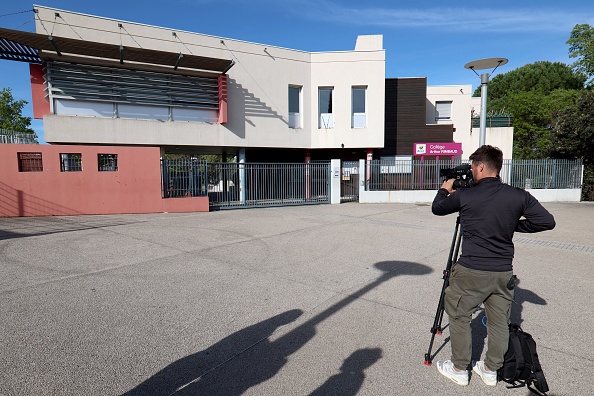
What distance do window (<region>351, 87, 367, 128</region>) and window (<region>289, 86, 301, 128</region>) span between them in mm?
2951

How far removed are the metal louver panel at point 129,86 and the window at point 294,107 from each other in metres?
4.01

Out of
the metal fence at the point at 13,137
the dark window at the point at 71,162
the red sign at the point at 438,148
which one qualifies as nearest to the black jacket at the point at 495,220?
the dark window at the point at 71,162

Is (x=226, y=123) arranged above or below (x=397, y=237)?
above

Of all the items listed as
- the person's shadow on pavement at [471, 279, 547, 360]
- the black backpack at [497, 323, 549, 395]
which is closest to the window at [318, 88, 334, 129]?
the person's shadow on pavement at [471, 279, 547, 360]

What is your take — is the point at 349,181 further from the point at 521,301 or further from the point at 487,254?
the point at 487,254

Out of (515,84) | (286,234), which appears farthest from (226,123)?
(515,84)

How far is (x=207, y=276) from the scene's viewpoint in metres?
5.43

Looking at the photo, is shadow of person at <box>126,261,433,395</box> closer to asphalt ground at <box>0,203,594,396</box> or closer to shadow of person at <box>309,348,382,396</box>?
asphalt ground at <box>0,203,594,396</box>

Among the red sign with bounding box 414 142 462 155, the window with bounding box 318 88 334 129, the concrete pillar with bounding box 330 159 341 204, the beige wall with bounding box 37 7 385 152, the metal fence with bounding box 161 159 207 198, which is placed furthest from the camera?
the red sign with bounding box 414 142 462 155

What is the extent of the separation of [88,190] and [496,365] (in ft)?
42.2

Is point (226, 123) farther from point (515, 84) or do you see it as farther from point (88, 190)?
point (515, 84)

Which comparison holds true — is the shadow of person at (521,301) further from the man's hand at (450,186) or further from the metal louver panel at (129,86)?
the metal louver panel at (129,86)

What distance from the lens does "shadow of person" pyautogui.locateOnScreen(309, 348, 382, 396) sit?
2.62 m

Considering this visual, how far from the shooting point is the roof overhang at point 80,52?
484 inches
